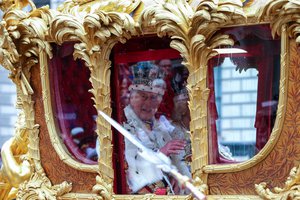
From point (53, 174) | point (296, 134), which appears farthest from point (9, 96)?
point (296, 134)

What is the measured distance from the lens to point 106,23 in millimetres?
4082

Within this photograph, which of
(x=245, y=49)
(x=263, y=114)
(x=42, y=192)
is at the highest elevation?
(x=245, y=49)

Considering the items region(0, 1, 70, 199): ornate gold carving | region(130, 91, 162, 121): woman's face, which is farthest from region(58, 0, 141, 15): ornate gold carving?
region(130, 91, 162, 121): woman's face

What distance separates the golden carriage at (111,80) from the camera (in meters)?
3.81

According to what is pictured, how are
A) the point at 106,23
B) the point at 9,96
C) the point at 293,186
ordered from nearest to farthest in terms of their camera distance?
1. the point at 293,186
2. the point at 106,23
3. the point at 9,96

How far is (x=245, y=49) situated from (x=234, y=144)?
1.25 ft

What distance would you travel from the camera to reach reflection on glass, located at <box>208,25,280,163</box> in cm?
388

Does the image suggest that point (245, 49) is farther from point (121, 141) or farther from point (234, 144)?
point (121, 141)

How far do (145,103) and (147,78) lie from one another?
0.34 feet

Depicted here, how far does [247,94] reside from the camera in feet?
12.9

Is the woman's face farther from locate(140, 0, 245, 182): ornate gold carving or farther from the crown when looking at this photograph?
locate(140, 0, 245, 182): ornate gold carving

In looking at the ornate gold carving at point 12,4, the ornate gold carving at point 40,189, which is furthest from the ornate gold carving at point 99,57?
the ornate gold carving at point 12,4

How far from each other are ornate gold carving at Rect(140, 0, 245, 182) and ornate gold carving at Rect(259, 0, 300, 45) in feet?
0.62

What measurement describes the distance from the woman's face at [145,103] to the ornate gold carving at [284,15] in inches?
24.3
